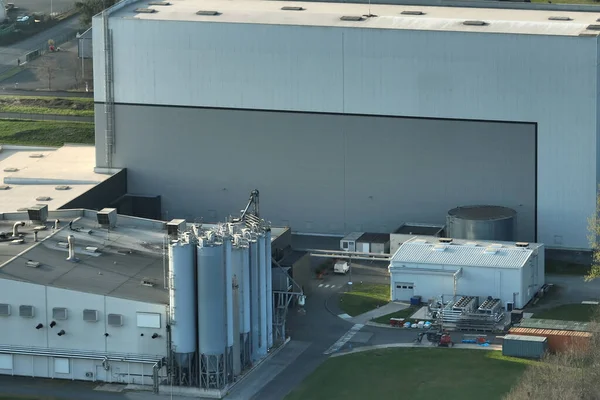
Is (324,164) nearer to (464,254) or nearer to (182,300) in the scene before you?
(464,254)

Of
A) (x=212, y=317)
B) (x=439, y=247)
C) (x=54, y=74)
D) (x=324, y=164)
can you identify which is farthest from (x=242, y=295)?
(x=54, y=74)

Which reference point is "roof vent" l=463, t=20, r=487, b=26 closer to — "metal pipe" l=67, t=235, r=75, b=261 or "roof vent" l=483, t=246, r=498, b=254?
"roof vent" l=483, t=246, r=498, b=254

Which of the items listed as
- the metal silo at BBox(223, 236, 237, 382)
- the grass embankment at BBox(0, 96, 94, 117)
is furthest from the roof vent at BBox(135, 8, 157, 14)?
the metal silo at BBox(223, 236, 237, 382)

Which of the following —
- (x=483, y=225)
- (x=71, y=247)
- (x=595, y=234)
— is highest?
(x=71, y=247)

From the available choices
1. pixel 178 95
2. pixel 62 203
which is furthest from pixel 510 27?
pixel 62 203

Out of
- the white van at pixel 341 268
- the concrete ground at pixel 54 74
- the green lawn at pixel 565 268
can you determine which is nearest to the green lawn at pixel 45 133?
the concrete ground at pixel 54 74

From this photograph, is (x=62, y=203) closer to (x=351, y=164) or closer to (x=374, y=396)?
(x=351, y=164)

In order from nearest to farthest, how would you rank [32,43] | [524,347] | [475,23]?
[524,347] → [475,23] → [32,43]
